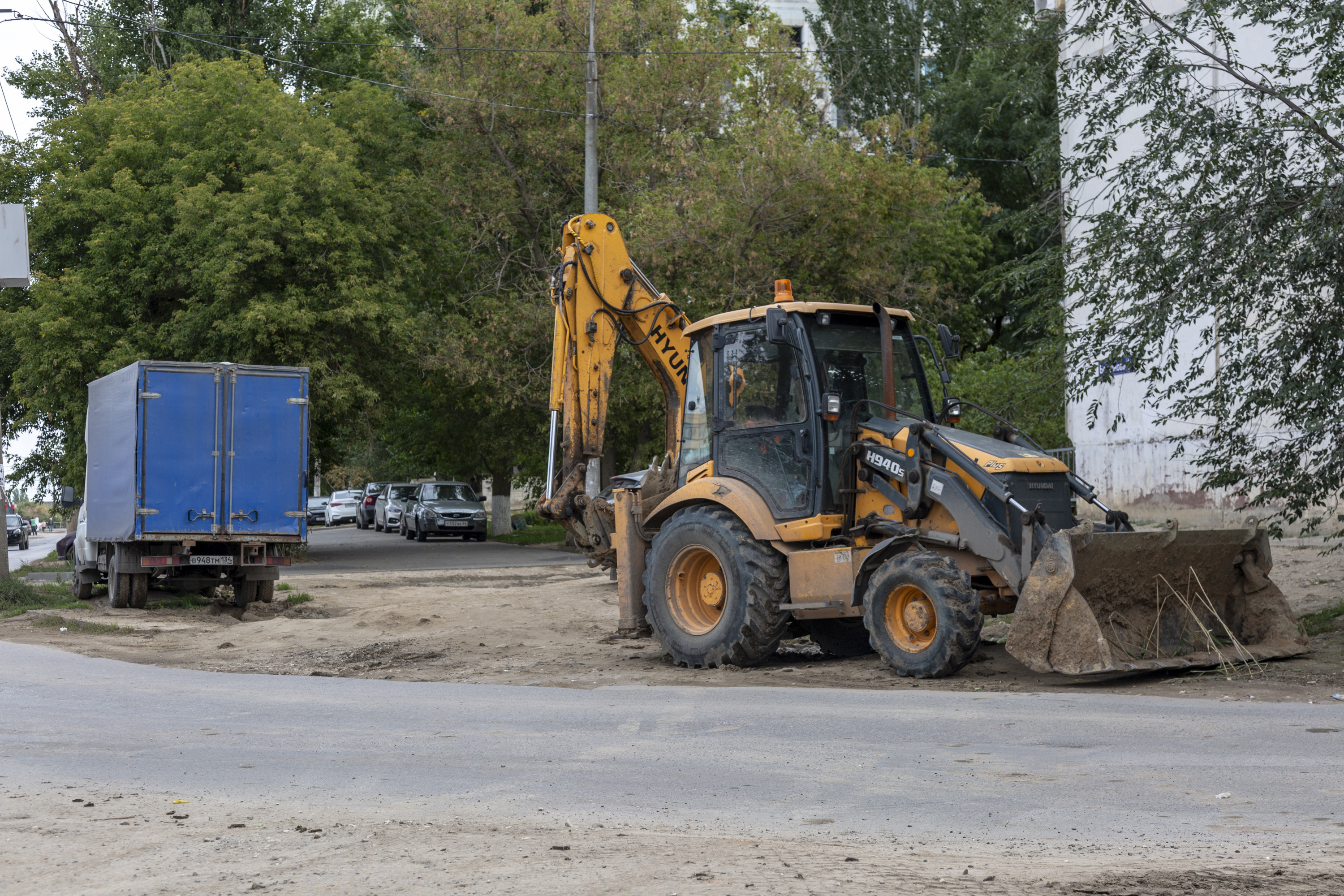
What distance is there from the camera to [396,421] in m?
43.2

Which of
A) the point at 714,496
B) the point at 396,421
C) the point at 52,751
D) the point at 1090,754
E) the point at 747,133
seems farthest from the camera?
the point at 396,421

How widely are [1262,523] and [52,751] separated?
10.8 metres

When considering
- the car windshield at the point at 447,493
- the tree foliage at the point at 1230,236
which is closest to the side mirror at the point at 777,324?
the tree foliage at the point at 1230,236

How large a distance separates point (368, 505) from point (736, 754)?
55138mm

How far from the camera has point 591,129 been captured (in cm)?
→ 2880

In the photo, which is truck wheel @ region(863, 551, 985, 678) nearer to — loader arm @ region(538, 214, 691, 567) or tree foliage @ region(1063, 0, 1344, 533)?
tree foliage @ region(1063, 0, 1344, 533)

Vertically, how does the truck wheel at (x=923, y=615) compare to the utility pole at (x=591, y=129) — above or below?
below

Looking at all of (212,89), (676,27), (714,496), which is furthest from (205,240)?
(714,496)

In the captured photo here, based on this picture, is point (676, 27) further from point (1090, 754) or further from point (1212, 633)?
Answer: point (1090, 754)

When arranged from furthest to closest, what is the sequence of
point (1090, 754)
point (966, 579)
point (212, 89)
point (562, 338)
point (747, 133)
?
point (212, 89), point (747, 133), point (562, 338), point (966, 579), point (1090, 754)

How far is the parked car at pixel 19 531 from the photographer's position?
59594 millimetres

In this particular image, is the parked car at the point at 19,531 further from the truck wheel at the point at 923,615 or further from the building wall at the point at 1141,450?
the truck wheel at the point at 923,615

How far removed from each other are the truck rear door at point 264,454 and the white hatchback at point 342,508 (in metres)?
47.8

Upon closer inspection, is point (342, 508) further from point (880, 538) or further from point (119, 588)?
point (880, 538)
